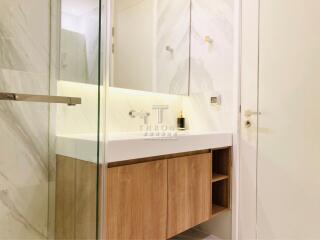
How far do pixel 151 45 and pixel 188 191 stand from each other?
1.13 m

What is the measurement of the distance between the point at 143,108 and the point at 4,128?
3.02ft

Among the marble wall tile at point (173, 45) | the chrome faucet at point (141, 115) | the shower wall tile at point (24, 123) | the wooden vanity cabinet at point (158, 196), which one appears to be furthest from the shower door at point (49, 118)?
the marble wall tile at point (173, 45)

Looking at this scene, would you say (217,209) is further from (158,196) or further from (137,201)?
(137,201)

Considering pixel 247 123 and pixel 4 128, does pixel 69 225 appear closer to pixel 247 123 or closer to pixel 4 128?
pixel 4 128

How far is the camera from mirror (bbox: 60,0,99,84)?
4.28ft

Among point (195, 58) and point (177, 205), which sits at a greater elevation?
point (195, 58)

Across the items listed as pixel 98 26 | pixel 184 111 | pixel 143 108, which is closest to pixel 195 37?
pixel 184 111

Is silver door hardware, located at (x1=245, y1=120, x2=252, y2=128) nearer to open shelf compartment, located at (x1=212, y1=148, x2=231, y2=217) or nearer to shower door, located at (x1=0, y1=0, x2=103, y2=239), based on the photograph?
open shelf compartment, located at (x1=212, y1=148, x2=231, y2=217)

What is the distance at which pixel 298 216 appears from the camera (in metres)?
1.49

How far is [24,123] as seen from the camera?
3.95 ft

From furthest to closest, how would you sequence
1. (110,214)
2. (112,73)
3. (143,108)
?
1. (143,108)
2. (112,73)
3. (110,214)

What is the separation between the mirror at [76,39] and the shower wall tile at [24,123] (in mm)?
84

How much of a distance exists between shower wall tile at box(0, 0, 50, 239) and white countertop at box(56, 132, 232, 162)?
148 mm

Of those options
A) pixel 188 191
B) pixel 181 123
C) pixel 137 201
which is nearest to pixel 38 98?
pixel 137 201
